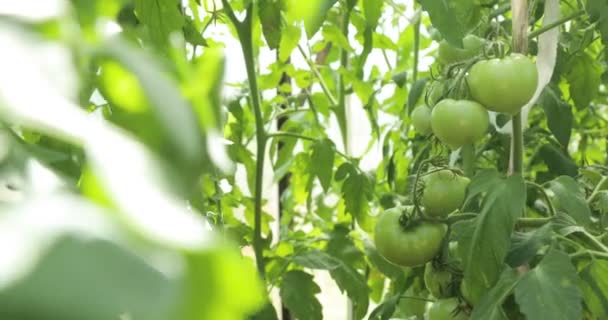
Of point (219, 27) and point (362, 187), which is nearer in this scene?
point (362, 187)

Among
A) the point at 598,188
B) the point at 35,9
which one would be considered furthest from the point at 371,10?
the point at 35,9

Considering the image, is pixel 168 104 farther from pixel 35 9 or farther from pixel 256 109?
pixel 256 109

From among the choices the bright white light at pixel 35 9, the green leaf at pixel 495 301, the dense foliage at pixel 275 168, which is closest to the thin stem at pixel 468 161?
the dense foliage at pixel 275 168

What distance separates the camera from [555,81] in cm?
103

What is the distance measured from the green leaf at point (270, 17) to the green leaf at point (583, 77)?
A: 1.24 ft

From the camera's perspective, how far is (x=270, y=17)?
2.72 feet

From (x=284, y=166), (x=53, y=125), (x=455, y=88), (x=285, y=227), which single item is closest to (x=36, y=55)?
(x=53, y=125)

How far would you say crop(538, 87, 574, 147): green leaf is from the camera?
3.13 feet

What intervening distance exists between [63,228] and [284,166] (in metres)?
1.19

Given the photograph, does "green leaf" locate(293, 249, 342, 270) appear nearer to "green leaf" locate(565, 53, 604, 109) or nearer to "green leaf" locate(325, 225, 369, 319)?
"green leaf" locate(325, 225, 369, 319)

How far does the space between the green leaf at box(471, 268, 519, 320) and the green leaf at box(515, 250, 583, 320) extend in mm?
29

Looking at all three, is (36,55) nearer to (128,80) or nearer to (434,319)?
(128,80)

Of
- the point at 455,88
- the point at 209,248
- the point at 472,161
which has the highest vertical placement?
the point at 209,248

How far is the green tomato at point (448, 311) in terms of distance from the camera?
2.52 feet
